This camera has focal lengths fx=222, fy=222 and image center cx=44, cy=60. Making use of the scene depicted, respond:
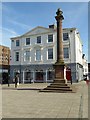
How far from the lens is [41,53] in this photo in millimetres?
45688

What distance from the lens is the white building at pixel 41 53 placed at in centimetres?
4284

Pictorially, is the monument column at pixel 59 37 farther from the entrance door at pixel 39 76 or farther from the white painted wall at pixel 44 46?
the entrance door at pixel 39 76

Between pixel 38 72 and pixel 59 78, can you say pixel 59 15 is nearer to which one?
pixel 59 78

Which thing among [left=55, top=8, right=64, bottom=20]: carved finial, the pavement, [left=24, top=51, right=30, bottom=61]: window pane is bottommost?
the pavement

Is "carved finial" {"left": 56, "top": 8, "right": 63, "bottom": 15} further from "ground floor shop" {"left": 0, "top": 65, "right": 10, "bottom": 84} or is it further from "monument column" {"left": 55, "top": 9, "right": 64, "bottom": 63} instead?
"ground floor shop" {"left": 0, "top": 65, "right": 10, "bottom": 84}

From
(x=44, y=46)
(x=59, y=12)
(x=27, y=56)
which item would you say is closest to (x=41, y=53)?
(x=44, y=46)

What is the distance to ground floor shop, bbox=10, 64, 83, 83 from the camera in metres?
42.7

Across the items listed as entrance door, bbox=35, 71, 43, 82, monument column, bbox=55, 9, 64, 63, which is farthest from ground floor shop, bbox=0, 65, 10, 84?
monument column, bbox=55, 9, 64, 63

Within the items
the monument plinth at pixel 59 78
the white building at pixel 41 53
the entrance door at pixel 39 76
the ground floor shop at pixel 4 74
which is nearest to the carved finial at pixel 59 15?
the monument plinth at pixel 59 78

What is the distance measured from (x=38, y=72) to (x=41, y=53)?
159 inches


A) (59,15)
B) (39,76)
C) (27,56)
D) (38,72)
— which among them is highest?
(59,15)

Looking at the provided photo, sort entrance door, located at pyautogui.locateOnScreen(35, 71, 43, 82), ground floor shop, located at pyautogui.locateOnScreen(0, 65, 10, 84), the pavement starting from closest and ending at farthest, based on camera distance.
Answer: the pavement, entrance door, located at pyautogui.locateOnScreen(35, 71, 43, 82), ground floor shop, located at pyautogui.locateOnScreen(0, 65, 10, 84)

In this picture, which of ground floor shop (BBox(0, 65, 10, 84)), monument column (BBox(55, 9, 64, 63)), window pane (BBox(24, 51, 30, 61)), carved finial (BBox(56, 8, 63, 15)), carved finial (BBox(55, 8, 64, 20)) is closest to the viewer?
monument column (BBox(55, 9, 64, 63))

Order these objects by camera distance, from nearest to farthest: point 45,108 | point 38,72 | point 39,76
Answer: point 45,108 → point 39,76 → point 38,72
